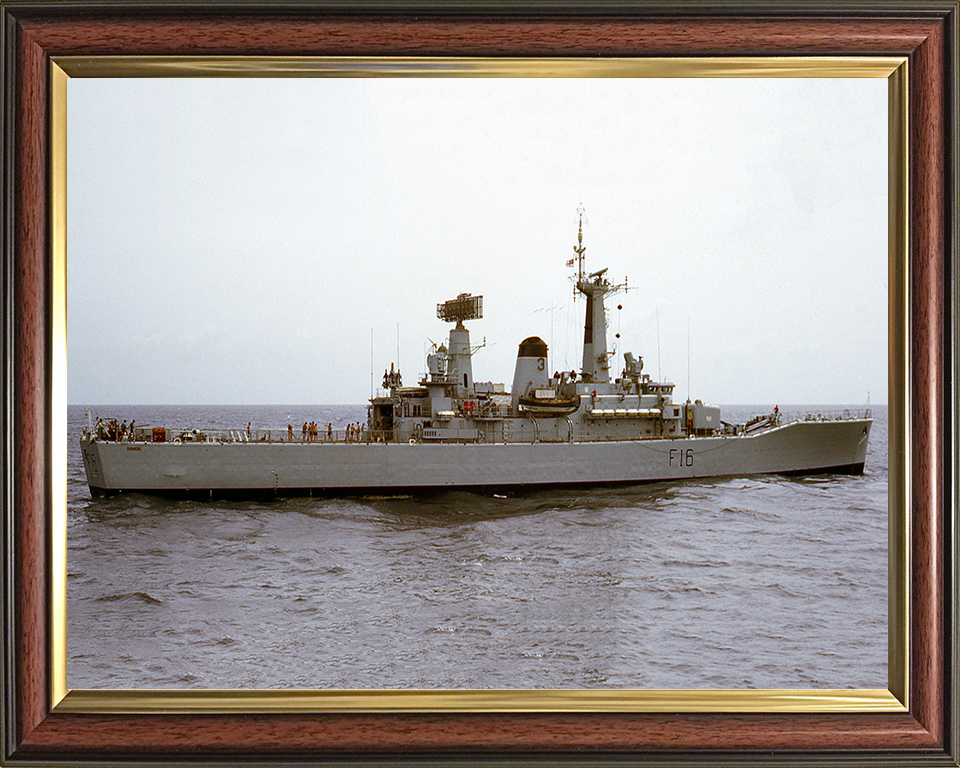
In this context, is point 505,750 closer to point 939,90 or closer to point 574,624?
point 574,624

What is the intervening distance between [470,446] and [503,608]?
Result: 1019cm

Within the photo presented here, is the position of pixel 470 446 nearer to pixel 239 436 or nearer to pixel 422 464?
pixel 422 464

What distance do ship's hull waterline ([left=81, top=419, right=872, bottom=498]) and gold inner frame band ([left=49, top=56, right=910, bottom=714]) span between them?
11.4 meters

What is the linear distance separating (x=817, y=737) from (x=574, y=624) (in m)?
1.67

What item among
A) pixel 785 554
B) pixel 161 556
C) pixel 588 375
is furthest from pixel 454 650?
pixel 588 375

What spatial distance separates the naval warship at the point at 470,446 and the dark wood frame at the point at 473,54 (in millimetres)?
10625

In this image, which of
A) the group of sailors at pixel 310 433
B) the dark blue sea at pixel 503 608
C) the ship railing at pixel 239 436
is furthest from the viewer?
the group of sailors at pixel 310 433

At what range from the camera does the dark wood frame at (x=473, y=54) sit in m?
2.49

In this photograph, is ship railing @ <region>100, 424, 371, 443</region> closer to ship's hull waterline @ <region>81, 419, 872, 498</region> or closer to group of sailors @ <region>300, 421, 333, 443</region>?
group of sailors @ <region>300, 421, 333, 443</region>

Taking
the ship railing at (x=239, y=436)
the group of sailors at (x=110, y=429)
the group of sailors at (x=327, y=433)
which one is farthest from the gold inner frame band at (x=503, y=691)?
the group of sailors at (x=327, y=433)

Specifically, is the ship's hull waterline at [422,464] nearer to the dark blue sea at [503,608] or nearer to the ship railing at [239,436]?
the ship railing at [239,436]

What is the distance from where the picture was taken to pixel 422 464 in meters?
14.7

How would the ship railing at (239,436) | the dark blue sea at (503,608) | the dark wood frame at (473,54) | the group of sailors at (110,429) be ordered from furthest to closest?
the ship railing at (239,436)
the group of sailors at (110,429)
the dark blue sea at (503,608)
the dark wood frame at (473,54)

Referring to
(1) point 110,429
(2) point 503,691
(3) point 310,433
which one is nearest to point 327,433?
(3) point 310,433
